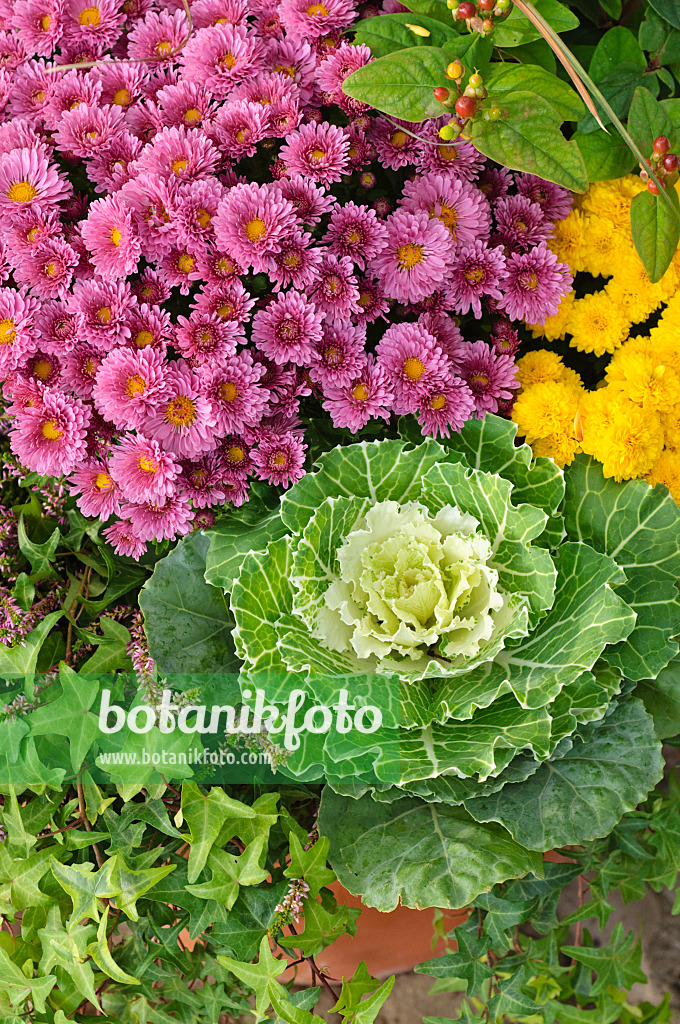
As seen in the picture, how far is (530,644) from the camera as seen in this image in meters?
0.85

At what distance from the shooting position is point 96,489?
0.84 meters

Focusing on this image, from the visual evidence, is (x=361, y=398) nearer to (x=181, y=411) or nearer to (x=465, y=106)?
(x=181, y=411)

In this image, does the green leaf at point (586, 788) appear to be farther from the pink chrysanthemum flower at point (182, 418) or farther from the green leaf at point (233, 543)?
the pink chrysanthemum flower at point (182, 418)

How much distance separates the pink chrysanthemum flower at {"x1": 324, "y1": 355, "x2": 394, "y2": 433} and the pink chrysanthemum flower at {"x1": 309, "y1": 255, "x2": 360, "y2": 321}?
60mm

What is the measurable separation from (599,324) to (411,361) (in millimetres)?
249

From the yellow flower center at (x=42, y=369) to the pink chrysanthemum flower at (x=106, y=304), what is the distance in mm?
76

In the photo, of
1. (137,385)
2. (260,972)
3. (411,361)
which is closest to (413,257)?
(411,361)

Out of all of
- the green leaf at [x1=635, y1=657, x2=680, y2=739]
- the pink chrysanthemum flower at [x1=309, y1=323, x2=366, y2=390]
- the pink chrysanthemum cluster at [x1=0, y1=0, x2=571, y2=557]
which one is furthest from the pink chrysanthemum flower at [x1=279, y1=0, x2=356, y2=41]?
the green leaf at [x1=635, y1=657, x2=680, y2=739]

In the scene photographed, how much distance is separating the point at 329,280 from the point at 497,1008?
0.77m

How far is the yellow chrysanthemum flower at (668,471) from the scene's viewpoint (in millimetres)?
892

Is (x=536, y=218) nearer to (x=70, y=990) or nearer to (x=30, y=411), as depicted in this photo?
(x=30, y=411)

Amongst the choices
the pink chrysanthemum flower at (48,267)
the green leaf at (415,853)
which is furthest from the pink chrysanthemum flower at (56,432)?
the green leaf at (415,853)

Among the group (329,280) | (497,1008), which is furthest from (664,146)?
(497,1008)

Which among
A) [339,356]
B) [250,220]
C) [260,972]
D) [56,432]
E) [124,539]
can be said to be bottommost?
[260,972]
